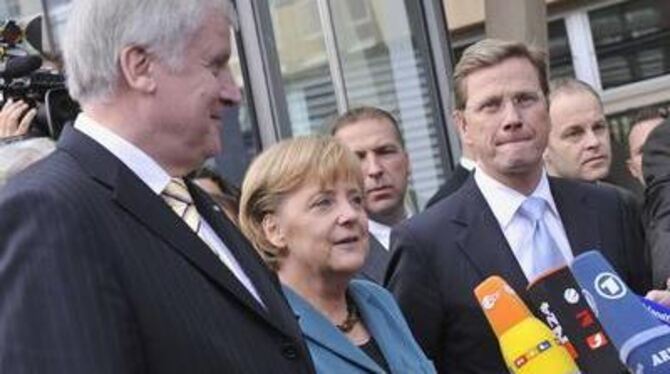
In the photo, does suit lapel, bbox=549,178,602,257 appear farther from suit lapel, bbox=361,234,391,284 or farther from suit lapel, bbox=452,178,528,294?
suit lapel, bbox=361,234,391,284

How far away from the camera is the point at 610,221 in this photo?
3145mm

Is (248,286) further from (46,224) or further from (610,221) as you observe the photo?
(610,221)

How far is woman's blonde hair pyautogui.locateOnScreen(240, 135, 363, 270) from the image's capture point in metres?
2.89

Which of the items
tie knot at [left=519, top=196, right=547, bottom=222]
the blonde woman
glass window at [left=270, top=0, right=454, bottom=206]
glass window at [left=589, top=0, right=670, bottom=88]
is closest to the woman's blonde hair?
the blonde woman

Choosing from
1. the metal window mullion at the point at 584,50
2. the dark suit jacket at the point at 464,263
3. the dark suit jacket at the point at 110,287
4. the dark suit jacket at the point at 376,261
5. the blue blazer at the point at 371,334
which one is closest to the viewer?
the dark suit jacket at the point at 110,287

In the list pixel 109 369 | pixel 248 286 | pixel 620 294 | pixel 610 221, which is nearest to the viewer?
pixel 109 369

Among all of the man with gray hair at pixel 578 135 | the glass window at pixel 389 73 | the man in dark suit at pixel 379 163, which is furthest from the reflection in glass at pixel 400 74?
the man in dark suit at pixel 379 163

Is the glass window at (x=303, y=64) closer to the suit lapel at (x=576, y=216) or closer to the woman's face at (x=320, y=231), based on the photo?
the suit lapel at (x=576, y=216)

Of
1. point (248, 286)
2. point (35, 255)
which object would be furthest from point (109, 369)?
point (248, 286)

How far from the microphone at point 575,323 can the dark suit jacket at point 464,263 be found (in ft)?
1.14

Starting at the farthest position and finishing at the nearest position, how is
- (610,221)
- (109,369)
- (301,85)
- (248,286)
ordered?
(301,85)
(610,221)
(248,286)
(109,369)

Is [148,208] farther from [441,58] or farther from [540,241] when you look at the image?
[441,58]

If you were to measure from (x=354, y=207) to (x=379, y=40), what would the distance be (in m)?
4.19

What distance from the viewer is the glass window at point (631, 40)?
908 centimetres
